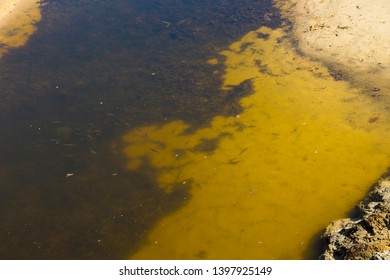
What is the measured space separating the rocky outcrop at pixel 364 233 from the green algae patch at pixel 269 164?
44 centimetres

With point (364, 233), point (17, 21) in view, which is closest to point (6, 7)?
point (17, 21)

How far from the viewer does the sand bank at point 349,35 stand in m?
11.0

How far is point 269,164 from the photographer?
8875 mm

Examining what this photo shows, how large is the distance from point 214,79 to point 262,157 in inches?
141

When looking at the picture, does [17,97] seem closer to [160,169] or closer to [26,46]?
[26,46]

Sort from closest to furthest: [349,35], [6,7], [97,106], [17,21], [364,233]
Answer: [364,233]
[97,106]
[349,35]
[17,21]
[6,7]

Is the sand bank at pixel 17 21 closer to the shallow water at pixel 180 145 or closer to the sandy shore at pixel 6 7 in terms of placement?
the sandy shore at pixel 6 7

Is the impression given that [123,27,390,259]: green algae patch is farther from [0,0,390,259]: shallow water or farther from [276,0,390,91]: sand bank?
[276,0,390,91]: sand bank

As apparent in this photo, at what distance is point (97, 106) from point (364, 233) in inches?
302

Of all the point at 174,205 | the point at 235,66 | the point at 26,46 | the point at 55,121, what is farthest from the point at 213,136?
the point at 26,46

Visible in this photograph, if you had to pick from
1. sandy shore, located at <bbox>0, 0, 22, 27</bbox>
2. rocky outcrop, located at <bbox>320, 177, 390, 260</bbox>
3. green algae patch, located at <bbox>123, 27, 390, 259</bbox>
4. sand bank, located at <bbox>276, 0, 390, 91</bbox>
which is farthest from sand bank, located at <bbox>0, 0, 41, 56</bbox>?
rocky outcrop, located at <bbox>320, 177, 390, 260</bbox>

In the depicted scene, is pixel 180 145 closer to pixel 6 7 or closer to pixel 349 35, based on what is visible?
pixel 349 35

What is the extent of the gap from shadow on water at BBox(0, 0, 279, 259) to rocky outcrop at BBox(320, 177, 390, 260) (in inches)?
123

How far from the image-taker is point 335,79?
11.0 m
